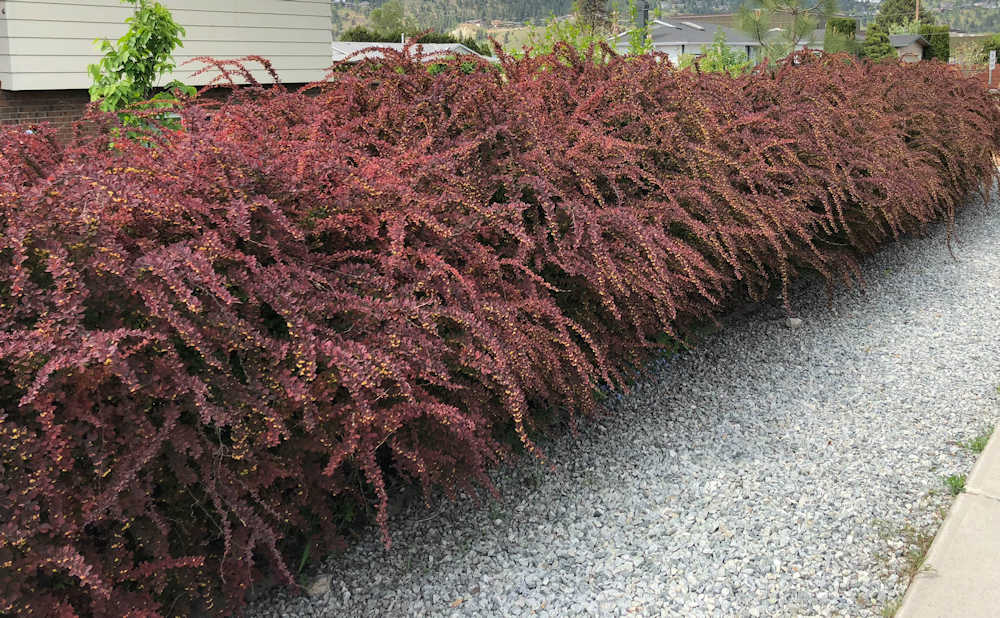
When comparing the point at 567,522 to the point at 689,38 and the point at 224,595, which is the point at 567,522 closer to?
the point at 224,595

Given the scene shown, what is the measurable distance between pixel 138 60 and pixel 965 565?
551 centimetres

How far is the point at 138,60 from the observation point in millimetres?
5398

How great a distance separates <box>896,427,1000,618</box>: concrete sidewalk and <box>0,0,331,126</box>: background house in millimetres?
6441

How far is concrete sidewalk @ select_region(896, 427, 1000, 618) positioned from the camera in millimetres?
2234

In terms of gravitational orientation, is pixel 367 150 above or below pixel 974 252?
above

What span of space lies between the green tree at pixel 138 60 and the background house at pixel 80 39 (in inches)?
59.7

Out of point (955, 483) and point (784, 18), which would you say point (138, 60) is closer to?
point (955, 483)

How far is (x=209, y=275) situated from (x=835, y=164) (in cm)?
401

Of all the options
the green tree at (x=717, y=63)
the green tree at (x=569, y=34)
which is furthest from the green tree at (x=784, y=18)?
the green tree at (x=569, y=34)

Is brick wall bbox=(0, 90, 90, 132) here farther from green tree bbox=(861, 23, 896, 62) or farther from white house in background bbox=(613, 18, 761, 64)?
white house in background bbox=(613, 18, 761, 64)

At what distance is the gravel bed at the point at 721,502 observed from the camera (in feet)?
7.90

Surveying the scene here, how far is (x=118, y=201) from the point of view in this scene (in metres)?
1.98

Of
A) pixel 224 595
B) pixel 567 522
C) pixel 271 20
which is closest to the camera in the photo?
pixel 224 595

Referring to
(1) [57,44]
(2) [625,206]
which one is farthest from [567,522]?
(1) [57,44]
